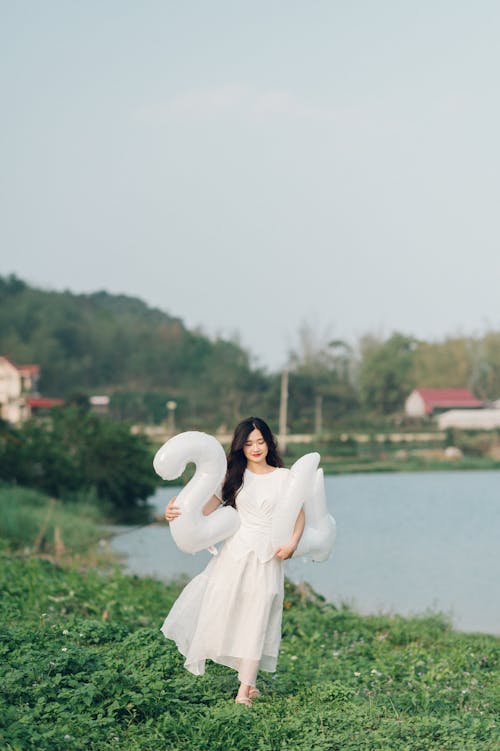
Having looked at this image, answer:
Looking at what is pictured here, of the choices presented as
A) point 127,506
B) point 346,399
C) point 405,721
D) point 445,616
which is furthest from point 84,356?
point 405,721

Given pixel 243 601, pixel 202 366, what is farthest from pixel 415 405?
pixel 243 601

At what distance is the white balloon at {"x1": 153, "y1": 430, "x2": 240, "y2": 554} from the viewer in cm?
441

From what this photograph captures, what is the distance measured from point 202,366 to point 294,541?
51914 millimetres

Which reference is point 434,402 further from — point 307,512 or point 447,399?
point 307,512

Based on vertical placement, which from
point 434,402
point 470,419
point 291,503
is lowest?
point 470,419

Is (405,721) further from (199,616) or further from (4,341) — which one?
(4,341)

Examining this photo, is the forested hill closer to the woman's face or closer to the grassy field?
the grassy field

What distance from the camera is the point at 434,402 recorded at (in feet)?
160

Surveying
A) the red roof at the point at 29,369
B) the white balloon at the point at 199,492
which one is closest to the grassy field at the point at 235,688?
the white balloon at the point at 199,492

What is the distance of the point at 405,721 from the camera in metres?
4.25

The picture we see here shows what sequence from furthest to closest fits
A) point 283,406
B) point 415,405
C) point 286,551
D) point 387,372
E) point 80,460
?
point 387,372 → point 415,405 → point 283,406 → point 80,460 → point 286,551

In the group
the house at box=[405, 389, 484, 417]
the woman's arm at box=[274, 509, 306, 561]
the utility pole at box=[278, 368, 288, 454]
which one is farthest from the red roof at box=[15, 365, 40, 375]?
the woman's arm at box=[274, 509, 306, 561]

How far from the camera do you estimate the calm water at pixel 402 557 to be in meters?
11.3

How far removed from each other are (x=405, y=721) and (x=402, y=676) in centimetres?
129
